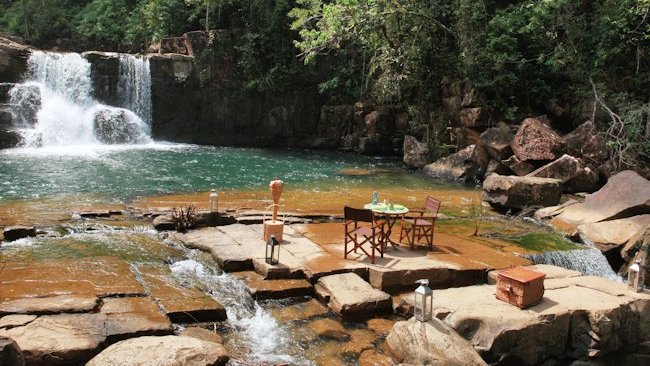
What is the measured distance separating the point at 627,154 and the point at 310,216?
31.8 ft

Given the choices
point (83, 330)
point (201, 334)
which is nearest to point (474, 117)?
point (201, 334)

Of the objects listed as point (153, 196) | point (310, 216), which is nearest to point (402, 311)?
point (310, 216)

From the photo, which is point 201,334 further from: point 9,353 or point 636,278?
point 636,278

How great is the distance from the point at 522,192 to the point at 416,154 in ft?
26.6

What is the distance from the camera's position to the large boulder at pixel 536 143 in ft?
50.4

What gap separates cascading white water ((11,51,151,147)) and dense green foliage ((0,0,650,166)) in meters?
6.47

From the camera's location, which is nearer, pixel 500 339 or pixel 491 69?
pixel 500 339

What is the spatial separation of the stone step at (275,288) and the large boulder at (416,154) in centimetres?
1400

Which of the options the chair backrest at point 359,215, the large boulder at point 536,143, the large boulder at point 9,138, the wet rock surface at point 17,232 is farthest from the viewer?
the large boulder at point 9,138

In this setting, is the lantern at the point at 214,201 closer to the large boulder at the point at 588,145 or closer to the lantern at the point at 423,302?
the lantern at the point at 423,302

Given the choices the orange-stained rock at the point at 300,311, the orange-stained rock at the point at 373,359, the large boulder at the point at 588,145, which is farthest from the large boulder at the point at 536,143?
the orange-stained rock at the point at 373,359

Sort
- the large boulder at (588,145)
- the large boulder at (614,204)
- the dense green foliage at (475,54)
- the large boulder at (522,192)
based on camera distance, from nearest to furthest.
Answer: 1. the large boulder at (614,204)
2. the large boulder at (522,192)
3. the large boulder at (588,145)
4. the dense green foliage at (475,54)

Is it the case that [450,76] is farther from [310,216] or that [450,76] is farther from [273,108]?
[310,216]

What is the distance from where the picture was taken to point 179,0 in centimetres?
2761
